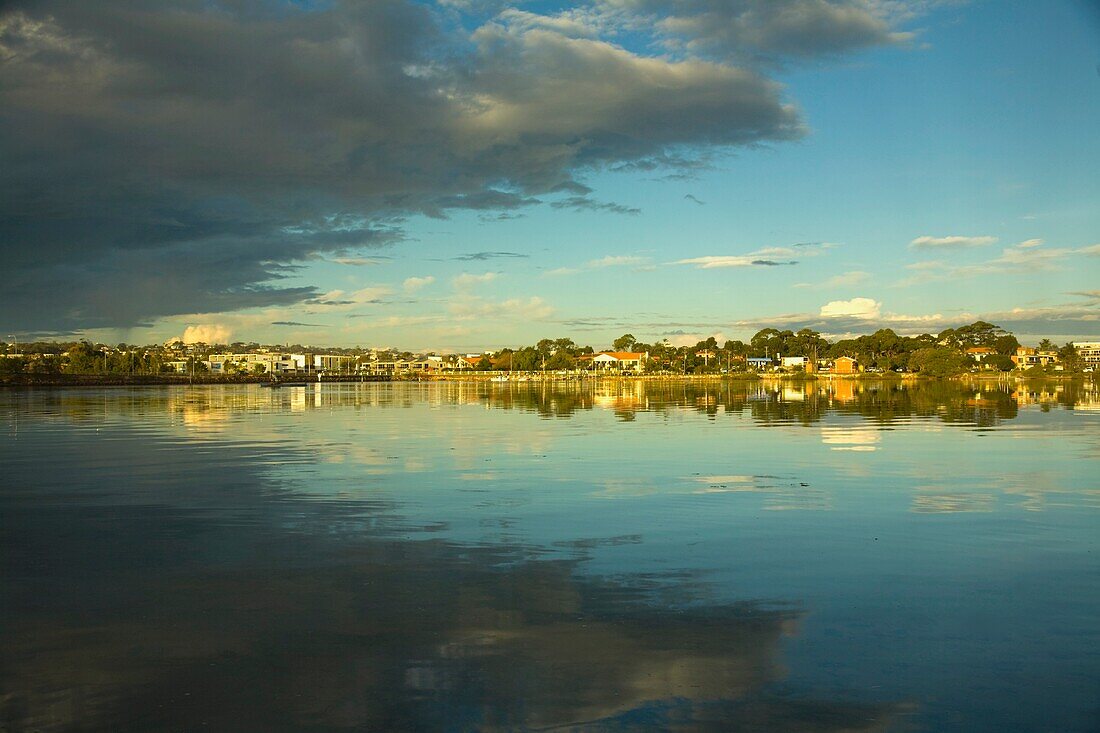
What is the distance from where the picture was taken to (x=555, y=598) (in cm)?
1071

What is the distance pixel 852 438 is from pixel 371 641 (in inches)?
1120

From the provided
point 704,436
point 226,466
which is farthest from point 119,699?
point 704,436

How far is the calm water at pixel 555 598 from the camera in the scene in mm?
7465

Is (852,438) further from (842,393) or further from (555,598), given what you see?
(842,393)

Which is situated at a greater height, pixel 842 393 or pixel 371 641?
pixel 371 641

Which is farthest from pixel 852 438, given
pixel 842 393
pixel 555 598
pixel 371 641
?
pixel 842 393

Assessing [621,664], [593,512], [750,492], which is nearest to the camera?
[621,664]

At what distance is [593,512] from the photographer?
17.3 meters

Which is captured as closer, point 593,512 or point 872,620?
point 872,620

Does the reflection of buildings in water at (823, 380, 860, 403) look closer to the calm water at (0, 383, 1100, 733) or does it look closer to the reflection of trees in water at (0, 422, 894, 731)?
the calm water at (0, 383, 1100, 733)

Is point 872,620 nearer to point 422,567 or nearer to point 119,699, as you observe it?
point 422,567

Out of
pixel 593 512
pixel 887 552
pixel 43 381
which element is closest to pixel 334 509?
pixel 593 512

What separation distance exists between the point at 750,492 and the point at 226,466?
15.7 m

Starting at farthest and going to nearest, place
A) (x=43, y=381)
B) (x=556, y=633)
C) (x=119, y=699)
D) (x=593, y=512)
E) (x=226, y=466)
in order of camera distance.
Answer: (x=43, y=381) → (x=226, y=466) → (x=593, y=512) → (x=556, y=633) → (x=119, y=699)
